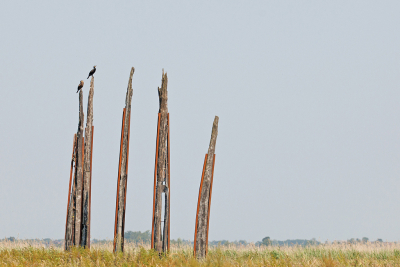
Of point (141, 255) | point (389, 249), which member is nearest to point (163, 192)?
point (141, 255)

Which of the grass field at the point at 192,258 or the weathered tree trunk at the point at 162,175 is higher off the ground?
the weathered tree trunk at the point at 162,175

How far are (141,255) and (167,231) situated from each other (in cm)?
108

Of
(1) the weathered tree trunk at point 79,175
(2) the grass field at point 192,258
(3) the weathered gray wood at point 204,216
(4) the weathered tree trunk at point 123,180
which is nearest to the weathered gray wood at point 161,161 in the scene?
(2) the grass field at point 192,258

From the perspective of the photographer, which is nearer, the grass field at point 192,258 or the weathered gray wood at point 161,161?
the grass field at point 192,258

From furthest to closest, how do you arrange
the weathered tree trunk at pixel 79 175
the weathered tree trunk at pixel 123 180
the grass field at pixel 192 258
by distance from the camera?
1. the weathered tree trunk at pixel 79 175
2. the weathered tree trunk at pixel 123 180
3. the grass field at pixel 192 258

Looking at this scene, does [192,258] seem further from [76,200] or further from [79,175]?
[79,175]

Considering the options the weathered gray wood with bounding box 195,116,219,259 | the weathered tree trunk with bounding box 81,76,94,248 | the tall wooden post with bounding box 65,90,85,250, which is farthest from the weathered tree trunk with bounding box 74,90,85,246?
the weathered gray wood with bounding box 195,116,219,259

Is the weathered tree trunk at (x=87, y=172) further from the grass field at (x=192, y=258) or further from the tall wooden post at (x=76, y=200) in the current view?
the grass field at (x=192, y=258)

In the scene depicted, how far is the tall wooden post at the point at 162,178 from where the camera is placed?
11.4 meters

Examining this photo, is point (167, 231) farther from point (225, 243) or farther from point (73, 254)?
point (225, 243)

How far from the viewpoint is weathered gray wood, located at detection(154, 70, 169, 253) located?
11.4m

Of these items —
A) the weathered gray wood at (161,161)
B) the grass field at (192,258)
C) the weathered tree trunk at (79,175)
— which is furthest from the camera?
the weathered tree trunk at (79,175)

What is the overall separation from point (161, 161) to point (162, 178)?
1.45ft

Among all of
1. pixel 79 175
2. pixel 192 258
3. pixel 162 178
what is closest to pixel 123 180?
pixel 162 178
